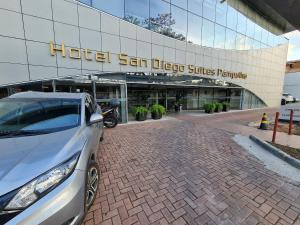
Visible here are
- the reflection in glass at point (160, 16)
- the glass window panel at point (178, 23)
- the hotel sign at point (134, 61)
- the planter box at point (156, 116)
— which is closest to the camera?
the hotel sign at point (134, 61)

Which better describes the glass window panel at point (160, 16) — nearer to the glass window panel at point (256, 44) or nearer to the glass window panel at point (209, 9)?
the glass window panel at point (209, 9)

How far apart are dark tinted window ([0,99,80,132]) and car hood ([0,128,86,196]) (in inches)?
15.1

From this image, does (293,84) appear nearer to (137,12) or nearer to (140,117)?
(137,12)

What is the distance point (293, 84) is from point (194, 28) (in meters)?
30.3

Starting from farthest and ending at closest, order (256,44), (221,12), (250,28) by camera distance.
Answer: (256,44) < (250,28) < (221,12)

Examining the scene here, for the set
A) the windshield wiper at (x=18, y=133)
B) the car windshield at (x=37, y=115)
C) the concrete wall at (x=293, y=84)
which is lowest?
the windshield wiper at (x=18, y=133)

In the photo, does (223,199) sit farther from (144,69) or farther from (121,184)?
(144,69)

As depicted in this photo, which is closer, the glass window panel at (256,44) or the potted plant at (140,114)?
the potted plant at (140,114)

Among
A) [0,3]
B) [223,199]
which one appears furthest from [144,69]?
[223,199]

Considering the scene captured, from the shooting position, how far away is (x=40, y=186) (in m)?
1.48

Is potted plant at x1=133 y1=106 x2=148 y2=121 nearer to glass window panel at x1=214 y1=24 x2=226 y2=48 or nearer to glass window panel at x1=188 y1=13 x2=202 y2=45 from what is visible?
glass window panel at x1=188 y1=13 x2=202 y2=45

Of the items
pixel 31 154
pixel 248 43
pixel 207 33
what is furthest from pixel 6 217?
pixel 248 43

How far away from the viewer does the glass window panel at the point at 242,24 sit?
1662 cm

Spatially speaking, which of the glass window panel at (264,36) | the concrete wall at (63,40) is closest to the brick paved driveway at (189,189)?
the concrete wall at (63,40)
